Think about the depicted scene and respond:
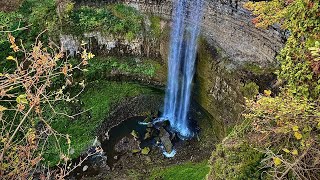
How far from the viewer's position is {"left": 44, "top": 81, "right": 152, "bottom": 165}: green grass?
14.2m

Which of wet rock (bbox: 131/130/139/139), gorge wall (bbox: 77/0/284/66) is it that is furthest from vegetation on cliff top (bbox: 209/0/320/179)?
wet rock (bbox: 131/130/139/139)

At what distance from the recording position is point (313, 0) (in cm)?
629

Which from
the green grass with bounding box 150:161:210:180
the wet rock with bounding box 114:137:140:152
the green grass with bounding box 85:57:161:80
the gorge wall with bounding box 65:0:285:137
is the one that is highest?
the gorge wall with bounding box 65:0:285:137

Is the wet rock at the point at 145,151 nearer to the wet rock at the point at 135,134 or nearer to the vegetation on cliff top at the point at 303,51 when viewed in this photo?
the wet rock at the point at 135,134

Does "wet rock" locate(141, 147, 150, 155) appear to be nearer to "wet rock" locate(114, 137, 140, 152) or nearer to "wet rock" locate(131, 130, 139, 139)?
"wet rock" locate(114, 137, 140, 152)

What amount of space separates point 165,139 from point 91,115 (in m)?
3.31

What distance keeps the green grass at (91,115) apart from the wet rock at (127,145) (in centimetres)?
114

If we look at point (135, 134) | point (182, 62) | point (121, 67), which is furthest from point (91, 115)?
point (182, 62)

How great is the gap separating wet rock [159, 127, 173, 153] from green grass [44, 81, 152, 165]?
2134 millimetres

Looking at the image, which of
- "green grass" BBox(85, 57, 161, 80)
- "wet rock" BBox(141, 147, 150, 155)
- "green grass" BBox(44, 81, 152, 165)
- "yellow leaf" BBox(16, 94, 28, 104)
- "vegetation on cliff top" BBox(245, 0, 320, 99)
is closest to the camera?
"yellow leaf" BBox(16, 94, 28, 104)

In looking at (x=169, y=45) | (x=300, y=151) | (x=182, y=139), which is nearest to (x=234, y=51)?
(x=169, y=45)

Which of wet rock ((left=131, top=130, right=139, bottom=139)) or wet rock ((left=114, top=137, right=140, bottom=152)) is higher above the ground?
wet rock ((left=131, top=130, right=139, bottom=139))

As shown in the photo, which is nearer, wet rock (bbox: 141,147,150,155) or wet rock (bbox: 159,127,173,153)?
wet rock (bbox: 141,147,150,155)

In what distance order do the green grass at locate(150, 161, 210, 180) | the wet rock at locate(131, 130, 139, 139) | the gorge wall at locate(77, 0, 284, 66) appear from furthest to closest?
1. the wet rock at locate(131, 130, 139, 139)
2. the green grass at locate(150, 161, 210, 180)
3. the gorge wall at locate(77, 0, 284, 66)
